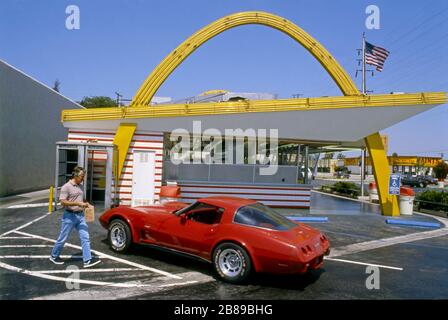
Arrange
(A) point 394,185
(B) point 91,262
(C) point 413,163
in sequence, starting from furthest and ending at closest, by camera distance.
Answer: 1. (C) point 413,163
2. (A) point 394,185
3. (B) point 91,262

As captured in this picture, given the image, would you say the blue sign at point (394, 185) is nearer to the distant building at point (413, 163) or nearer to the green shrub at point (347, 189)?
the green shrub at point (347, 189)

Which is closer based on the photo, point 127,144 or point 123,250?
point 123,250

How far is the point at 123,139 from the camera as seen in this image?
14234 millimetres

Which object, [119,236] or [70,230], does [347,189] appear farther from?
[70,230]

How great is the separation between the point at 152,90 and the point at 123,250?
9454 mm

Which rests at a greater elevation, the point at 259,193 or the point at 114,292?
the point at 259,193

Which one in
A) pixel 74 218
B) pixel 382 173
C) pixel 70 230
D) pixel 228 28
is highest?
pixel 228 28

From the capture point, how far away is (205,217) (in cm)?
648

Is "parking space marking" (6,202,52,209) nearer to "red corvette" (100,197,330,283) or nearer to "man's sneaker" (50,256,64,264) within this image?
"red corvette" (100,197,330,283)

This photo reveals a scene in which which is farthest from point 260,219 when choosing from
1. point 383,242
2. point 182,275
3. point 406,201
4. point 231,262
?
point 406,201

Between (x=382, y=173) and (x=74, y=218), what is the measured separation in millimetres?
12898
